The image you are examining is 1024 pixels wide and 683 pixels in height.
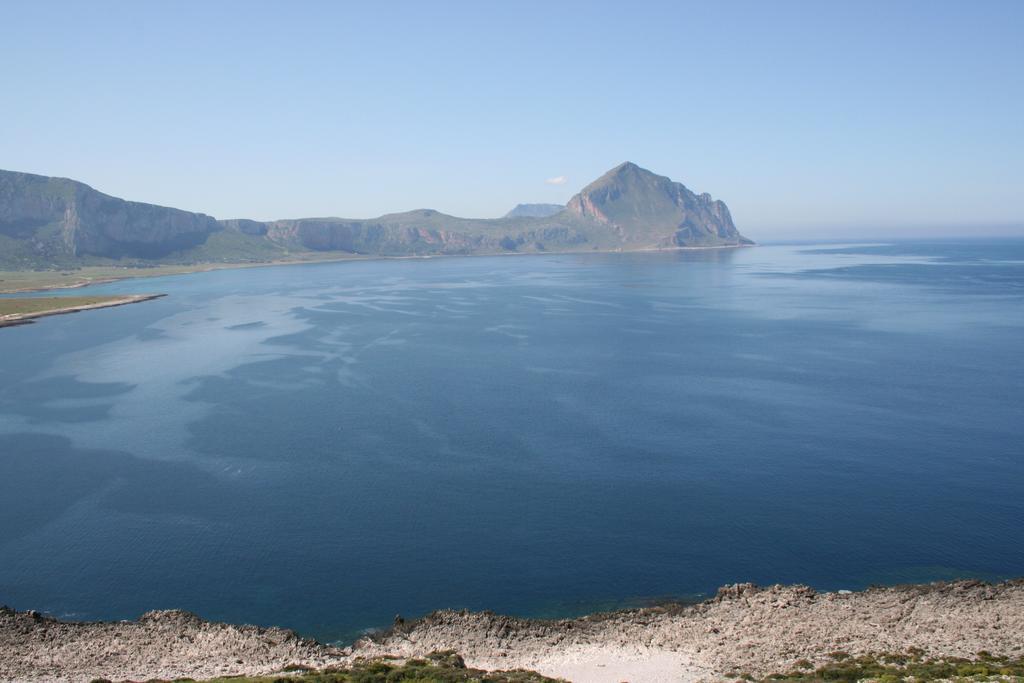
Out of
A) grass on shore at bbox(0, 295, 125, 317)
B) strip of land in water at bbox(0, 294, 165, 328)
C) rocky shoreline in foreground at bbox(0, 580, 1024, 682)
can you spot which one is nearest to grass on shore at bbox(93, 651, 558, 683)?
rocky shoreline in foreground at bbox(0, 580, 1024, 682)

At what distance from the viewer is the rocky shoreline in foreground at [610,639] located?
2305cm

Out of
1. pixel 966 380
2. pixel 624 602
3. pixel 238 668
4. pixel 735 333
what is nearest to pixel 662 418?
pixel 624 602

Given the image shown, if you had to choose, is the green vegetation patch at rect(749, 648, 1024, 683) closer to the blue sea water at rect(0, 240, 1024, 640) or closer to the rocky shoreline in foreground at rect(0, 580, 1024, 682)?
the rocky shoreline in foreground at rect(0, 580, 1024, 682)

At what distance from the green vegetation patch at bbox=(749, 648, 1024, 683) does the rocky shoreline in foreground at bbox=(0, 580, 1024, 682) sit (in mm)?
470

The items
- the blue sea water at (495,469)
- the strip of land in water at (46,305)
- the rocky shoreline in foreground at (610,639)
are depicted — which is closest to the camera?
the rocky shoreline in foreground at (610,639)

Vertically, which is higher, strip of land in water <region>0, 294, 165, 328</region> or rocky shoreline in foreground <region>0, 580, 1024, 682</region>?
strip of land in water <region>0, 294, 165, 328</region>

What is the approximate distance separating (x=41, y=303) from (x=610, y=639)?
413ft

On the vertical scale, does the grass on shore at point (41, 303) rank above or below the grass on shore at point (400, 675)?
above

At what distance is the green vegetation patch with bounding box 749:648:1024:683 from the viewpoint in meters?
20.5

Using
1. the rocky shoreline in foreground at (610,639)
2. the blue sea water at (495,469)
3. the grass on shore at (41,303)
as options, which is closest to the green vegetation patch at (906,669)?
the rocky shoreline in foreground at (610,639)

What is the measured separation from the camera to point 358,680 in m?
21.2

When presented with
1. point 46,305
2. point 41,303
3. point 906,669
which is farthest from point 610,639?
point 41,303

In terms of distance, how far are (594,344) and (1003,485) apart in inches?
1868

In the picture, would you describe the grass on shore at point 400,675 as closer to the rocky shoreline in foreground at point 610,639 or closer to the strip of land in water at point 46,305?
the rocky shoreline in foreground at point 610,639
